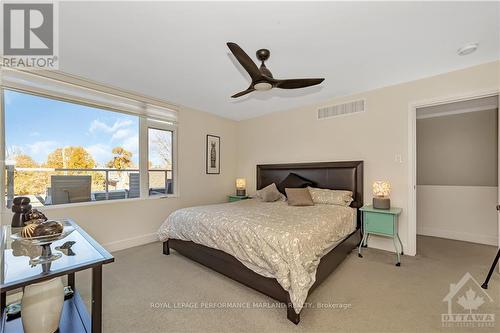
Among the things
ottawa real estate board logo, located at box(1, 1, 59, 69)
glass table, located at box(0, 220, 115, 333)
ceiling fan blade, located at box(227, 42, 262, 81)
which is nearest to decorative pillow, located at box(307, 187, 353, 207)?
ceiling fan blade, located at box(227, 42, 262, 81)

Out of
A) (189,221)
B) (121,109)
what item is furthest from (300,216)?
(121,109)

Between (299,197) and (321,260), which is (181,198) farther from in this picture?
(321,260)

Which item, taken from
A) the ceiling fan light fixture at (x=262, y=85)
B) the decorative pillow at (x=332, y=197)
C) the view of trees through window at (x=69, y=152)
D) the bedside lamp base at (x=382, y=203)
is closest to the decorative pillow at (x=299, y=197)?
the decorative pillow at (x=332, y=197)

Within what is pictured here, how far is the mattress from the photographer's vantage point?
1883 mm

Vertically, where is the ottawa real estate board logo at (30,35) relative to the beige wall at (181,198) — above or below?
above

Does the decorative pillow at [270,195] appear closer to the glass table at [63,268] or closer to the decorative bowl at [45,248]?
the glass table at [63,268]

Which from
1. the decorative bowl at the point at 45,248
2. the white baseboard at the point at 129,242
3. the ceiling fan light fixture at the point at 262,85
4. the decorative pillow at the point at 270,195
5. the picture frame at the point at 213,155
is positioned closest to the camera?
the decorative bowl at the point at 45,248

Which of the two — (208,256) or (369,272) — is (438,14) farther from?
(208,256)

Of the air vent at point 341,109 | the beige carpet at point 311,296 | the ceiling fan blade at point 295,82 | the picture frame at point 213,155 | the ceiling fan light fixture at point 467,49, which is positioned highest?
the ceiling fan light fixture at point 467,49

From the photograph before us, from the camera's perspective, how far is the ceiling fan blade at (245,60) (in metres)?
1.87

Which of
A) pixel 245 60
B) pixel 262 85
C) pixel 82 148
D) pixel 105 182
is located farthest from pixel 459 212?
pixel 82 148

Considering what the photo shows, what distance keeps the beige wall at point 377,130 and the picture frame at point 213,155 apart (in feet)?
4.67

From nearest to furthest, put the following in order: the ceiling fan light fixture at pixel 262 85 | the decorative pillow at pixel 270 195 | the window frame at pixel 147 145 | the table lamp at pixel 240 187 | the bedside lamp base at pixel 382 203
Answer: the ceiling fan light fixture at pixel 262 85 < the bedside lamp base at pixel 382 203 < the window frame at pixel 147 145 < the decorative pillow at pixel 270 195 < the table lamp at pixel 240 187

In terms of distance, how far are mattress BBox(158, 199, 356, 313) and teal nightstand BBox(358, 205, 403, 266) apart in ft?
0.85
